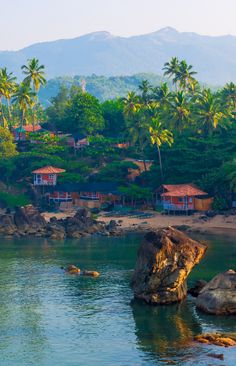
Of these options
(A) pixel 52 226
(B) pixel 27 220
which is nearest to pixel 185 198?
(A) pixel 52 226

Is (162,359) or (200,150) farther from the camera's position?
(200,150)

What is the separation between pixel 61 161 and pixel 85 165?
497cm

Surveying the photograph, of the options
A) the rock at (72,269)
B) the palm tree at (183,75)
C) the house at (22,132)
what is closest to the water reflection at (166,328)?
the rock at (72,269)

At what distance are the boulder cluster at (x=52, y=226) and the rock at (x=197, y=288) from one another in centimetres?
4067

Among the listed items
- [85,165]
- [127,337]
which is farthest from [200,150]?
[127,337]

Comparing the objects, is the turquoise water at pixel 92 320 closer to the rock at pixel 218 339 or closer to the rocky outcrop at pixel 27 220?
the rock at pixel 218 339

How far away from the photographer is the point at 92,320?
170ft

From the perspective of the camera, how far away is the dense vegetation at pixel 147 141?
11300 cm

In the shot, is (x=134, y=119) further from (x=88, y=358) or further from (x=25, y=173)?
(x=88, y=358)

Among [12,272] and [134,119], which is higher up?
[134,119]

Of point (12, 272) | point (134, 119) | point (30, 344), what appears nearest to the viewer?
point (30, 344)

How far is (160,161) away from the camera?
385ft

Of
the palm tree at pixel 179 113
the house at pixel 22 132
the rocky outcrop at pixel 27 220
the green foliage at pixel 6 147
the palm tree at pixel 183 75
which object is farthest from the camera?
the palm tree at pixel 183 75

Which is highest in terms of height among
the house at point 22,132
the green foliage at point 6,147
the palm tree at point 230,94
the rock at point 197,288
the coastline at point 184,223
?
the palm tree at point 230,94
